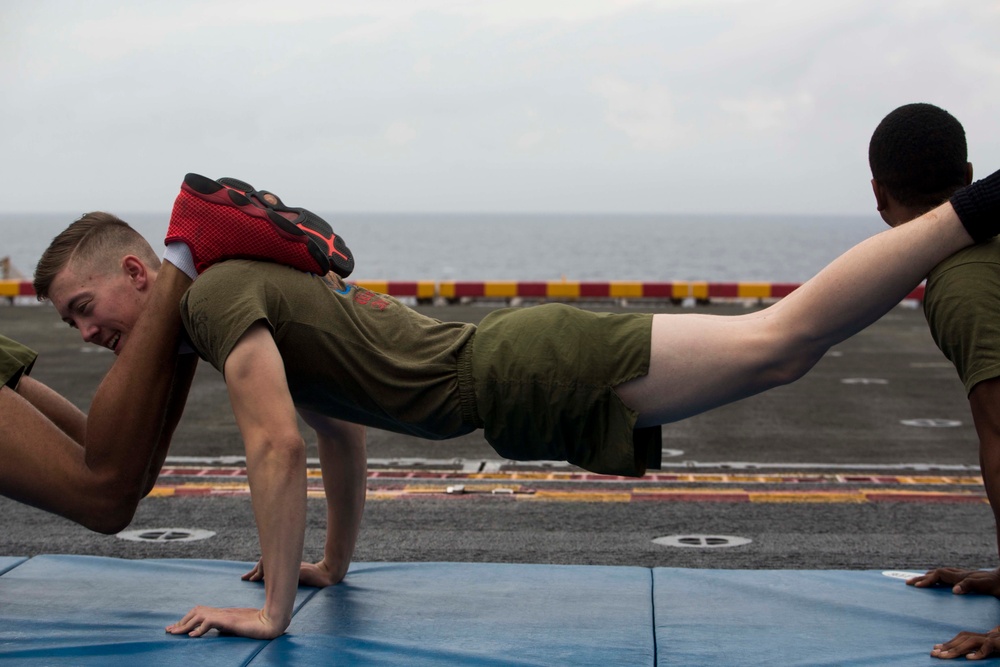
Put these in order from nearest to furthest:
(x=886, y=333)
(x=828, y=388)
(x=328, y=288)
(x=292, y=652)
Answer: (x=292, y=652) < (x=328, y=288) < (x=828, y=388) < (x=886, y=333)

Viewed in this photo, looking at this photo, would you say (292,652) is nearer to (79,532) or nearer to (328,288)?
(328,288)

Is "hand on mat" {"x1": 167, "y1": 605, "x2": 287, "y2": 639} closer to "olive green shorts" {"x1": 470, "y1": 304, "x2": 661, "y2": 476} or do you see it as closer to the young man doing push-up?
the young man doing push-up

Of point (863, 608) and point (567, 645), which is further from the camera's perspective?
point (863, 608)

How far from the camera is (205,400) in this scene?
9438 mm

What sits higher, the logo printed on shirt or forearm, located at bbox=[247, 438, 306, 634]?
the logo printed on shirt

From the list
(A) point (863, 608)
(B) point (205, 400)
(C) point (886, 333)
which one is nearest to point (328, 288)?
(A) point (863, 608)

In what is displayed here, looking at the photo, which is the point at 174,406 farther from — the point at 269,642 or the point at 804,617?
the point at 804,617

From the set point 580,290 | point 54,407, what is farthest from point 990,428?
point 580,290

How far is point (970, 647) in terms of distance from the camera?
2.99 metres

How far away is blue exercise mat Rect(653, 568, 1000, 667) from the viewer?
3070 millimetres

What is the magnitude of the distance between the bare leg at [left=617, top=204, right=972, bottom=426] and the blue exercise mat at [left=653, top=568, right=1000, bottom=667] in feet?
2.24

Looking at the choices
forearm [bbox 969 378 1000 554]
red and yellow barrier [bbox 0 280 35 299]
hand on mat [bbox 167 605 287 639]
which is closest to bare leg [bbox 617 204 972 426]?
Answer: forearm [bbox 969 378 1000 554]

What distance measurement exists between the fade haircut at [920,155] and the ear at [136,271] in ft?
7.67

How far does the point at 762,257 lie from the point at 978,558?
255ft
